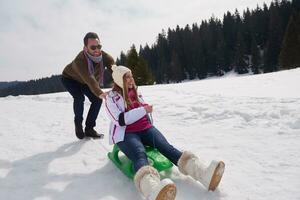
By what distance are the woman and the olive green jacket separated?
77 cm

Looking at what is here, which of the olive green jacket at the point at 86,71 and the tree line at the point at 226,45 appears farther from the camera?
the tree line at the point at 226,45

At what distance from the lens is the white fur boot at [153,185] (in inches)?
126

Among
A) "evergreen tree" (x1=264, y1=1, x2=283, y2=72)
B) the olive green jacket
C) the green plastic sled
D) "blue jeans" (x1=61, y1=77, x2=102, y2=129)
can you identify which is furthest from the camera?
"evergreen tree" (x1=264, y1=1, x2=283, y2=72)

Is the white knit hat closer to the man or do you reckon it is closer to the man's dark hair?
the man

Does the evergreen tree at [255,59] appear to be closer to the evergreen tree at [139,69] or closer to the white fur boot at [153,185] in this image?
the evergreen tree at [139,69]

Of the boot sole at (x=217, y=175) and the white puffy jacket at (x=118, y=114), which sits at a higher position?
the white puffy jacket at (x=118, y=114)

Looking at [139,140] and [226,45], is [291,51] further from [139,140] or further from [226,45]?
[139,140]

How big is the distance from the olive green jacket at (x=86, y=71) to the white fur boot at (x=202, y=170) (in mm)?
1996

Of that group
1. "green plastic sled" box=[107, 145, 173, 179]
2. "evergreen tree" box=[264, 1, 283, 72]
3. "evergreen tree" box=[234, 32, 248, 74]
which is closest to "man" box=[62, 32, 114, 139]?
"green plastic sled" box=[107, 145, 173, 179]

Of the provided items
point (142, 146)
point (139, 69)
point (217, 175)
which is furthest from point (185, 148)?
point (139, 69)

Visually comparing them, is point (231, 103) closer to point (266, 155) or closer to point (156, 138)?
point (266, 155)

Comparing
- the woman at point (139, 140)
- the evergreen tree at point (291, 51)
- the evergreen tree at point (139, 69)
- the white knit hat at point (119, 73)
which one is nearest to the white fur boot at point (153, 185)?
the woman at point (139, 140)

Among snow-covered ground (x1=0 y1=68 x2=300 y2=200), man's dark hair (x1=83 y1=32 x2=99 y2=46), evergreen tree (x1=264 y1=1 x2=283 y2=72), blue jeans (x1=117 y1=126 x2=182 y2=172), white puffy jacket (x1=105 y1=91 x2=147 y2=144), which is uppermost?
evergreen tree (x1=264 y1=1 x2=283 y2=72)

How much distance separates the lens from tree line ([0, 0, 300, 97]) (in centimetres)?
6831
